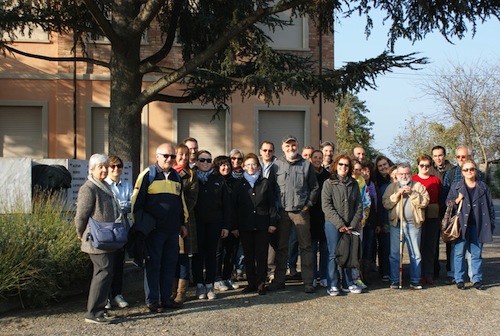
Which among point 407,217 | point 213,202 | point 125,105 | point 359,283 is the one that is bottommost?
point 359,283

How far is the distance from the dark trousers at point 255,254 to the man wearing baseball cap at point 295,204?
0.31 m

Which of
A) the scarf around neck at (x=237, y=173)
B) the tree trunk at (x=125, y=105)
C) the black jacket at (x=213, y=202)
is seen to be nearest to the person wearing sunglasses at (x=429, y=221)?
the scarf around neck at (x=237, y=173)

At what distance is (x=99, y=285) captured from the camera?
22.5 ft

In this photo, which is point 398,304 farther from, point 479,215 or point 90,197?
point 90,197

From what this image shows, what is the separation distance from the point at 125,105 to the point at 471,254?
22.3ft

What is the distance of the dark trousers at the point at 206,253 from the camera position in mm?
8320

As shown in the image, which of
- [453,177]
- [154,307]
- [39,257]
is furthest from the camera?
[453,177]

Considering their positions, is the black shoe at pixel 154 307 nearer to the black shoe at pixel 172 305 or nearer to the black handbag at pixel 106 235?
the black shoe at pixel 172 305

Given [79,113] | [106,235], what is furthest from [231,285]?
[79,113]

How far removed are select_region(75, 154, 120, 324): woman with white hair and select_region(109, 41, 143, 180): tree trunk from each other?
5479mm

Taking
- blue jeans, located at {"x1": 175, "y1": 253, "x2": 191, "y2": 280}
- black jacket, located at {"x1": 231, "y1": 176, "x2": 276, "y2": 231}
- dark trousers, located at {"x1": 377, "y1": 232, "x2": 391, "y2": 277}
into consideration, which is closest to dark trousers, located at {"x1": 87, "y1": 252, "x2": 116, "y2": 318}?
blue jeans, located at {"x1": 175, "y1": 253, "x2": 191, "y2": 280}

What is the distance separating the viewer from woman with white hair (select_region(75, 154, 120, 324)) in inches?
269

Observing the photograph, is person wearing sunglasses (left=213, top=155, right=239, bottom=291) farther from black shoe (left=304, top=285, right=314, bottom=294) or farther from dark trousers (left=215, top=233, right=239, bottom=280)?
black shoe (left=304, top=285, right=314, bottom=294)

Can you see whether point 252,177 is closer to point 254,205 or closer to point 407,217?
point 254,205
